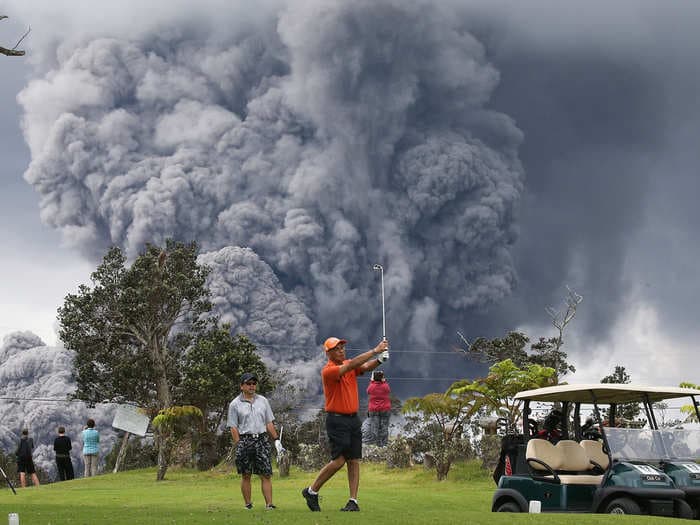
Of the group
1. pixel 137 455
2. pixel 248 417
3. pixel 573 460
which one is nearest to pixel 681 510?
→ pixel 573 460

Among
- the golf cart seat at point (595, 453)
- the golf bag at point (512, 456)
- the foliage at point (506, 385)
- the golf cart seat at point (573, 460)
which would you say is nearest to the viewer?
the golf cart seat at point (573, 460)

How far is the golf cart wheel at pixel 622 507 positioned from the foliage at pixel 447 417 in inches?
597

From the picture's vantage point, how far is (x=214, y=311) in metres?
129

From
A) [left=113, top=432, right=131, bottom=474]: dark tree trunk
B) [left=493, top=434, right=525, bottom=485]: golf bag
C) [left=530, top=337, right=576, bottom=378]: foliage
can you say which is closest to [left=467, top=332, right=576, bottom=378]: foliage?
[left=530, top=337, right=576, bottom=378]: foliage

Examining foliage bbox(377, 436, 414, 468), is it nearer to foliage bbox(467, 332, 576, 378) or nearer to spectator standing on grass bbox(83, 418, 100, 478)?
spectator standing on grass bbox(83, 418, 100, 478)

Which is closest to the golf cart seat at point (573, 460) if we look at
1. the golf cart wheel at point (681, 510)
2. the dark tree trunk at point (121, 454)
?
the golf cart wheel at point (681, 510)

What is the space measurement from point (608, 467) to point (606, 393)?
4.52 ft

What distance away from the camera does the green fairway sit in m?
10.8

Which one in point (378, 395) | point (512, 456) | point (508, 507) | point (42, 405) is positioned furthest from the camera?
Answer: point (42, 405)

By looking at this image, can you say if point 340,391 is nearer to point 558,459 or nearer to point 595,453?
point 558,459

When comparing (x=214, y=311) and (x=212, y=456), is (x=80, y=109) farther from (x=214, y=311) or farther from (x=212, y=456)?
(x=212, y=456)

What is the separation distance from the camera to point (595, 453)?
13.2 m

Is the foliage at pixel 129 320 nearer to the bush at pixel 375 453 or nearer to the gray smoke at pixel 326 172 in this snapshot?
the bush at pixel 375 453

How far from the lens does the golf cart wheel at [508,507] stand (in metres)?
12.7
